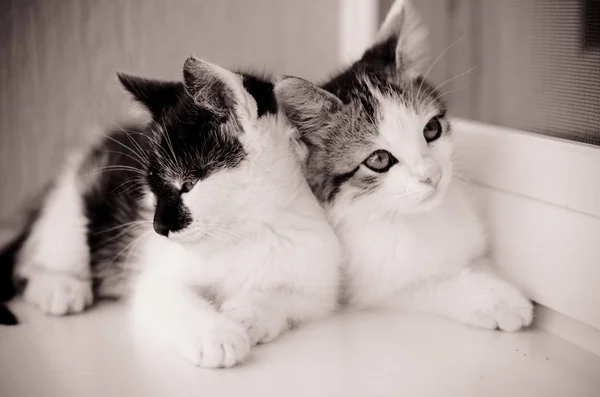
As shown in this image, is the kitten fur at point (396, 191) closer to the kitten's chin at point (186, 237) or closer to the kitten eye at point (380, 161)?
the kitten eye at point (380, 161)

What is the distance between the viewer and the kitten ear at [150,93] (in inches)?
50.7

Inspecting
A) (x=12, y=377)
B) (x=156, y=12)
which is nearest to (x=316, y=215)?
(x=12, y=377)

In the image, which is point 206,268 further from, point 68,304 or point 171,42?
point 171,42

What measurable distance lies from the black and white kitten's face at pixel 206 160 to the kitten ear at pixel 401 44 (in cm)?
36

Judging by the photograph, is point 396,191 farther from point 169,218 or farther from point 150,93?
point 150,93

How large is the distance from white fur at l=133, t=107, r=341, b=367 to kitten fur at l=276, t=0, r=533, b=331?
0.20 feet

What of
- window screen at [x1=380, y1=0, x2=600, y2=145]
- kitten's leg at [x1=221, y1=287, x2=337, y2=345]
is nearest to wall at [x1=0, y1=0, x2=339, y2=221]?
window screen at [x1=380, y1=0, x2=600, y2=145]

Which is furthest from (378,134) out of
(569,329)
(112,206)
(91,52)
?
(91,52)

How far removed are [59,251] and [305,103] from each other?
786 mm

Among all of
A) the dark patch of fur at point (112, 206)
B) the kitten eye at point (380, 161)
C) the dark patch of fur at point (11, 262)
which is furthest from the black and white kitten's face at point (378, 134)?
the dark patch of fur at point (11, 262)

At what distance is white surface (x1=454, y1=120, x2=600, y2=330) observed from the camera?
3.81 ft

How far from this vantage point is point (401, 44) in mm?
1377

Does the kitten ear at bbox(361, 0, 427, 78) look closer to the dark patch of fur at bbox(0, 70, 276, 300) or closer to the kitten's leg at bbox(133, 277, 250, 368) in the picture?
the dark patch of fur at bbox(0, 70, 276, 300)

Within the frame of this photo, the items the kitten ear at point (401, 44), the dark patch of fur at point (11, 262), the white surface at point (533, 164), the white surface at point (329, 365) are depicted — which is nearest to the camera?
the white surface at point (329, 365)
